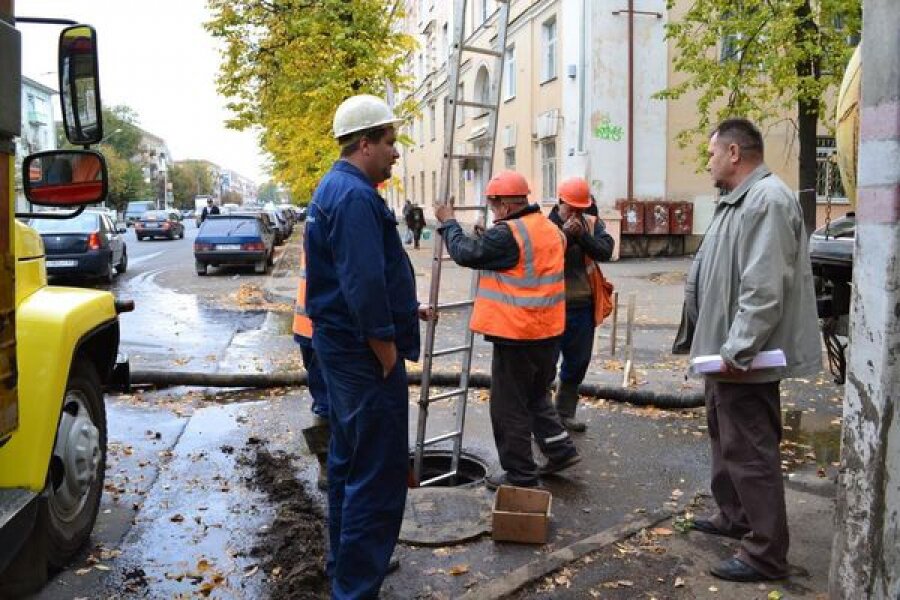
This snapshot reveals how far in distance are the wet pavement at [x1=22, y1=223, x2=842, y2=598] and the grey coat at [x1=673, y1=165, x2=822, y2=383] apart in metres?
1.05

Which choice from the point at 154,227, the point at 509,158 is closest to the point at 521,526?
the point at 509,158

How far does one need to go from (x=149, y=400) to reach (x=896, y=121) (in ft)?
21.6

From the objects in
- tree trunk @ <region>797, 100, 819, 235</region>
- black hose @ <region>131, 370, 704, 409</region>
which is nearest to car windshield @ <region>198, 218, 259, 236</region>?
tree trunk @ <region>797, 100, 819, 235</region>

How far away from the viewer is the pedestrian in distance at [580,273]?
5.86 meters

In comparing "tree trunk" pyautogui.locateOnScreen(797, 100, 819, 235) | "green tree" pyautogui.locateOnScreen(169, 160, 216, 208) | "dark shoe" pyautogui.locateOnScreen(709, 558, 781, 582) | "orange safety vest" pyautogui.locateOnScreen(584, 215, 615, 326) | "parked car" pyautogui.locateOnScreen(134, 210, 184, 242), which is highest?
"green tree" pyautogui.locateOnScreen(169, 160, 216, 208)

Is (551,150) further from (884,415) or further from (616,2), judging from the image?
(884,415)

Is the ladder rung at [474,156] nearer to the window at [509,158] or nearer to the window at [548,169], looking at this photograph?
the window at [548,169]

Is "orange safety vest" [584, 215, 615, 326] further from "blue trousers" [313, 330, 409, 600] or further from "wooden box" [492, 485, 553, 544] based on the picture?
"blue trousers" [313, 330, 409, 600]

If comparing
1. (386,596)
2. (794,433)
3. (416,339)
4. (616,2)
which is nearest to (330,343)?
(416,339)

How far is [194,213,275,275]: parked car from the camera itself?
20.6 m

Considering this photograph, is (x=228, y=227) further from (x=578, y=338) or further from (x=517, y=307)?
(x=517, y=307)

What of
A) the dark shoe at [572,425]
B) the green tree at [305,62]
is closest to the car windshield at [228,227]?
the green tree at [305,62]

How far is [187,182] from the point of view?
120 meters

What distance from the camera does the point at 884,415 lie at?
3004 millimetres
